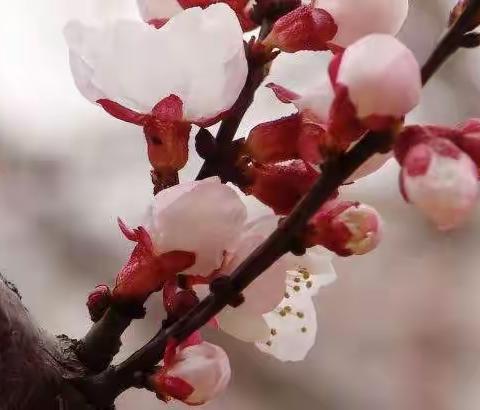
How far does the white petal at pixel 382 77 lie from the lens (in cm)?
24

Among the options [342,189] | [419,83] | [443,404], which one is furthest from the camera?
[443,404]

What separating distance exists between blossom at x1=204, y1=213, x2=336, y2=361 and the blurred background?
1.39 m

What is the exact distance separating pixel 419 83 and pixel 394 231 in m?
1.99

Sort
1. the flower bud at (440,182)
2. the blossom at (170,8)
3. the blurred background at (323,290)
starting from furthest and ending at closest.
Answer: the blurred background at (323,290) < the blossom at (170,8) < the flower bud at (440,182)

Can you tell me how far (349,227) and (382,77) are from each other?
0.21 feet

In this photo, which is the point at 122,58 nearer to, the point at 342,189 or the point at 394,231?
the point at 342,189

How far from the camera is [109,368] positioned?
31 cm

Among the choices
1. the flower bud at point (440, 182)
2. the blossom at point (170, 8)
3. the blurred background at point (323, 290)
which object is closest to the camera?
the flower bud at point (440, 182)

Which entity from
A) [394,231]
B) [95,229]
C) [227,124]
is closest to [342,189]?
[227,124]

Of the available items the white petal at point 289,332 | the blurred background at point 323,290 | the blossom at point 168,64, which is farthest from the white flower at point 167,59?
the blurred background at point 323,290

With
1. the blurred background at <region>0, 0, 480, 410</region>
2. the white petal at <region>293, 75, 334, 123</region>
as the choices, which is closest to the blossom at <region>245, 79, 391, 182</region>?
the white petal at <region>293, 75, 334, 123</region>

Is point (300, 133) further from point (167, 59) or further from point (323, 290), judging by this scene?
point (323, 290)

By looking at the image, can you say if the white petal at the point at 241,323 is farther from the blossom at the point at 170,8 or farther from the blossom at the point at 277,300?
the blossom at the point at 170,8

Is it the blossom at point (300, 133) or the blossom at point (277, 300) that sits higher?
the blossom at point (300, 133)
